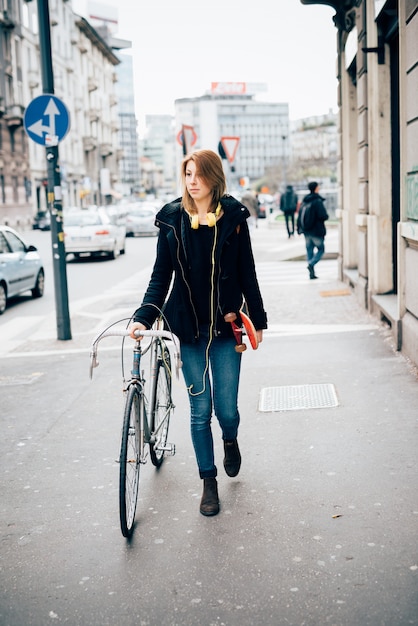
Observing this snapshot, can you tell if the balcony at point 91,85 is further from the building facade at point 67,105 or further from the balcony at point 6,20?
the balcony at point 6,20

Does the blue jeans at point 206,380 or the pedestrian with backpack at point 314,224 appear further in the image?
the pedestrian with backpack at point 314,224

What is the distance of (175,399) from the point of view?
6.96m

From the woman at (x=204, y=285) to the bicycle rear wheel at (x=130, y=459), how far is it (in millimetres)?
324

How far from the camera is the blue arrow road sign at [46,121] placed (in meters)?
9.65

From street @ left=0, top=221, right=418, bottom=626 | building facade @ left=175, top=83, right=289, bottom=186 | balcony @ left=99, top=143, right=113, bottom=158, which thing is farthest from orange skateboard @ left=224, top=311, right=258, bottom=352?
building facade @ left=175, top=83, right=289, bottom=186

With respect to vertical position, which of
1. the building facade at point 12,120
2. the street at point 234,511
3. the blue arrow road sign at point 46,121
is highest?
the building facade at point 12,120

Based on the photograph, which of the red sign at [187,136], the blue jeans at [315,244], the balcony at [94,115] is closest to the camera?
the blue jeans at [315,244]

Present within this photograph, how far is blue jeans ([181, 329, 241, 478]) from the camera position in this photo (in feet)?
14.1

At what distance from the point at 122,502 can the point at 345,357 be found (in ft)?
15.5

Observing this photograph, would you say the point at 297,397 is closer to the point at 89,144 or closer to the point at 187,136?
the point at 187,136

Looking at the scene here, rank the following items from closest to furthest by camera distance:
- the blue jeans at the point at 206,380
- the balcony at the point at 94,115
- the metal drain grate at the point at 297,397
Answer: the blue jeans at the point at 206,380 < the metal drain grate at the point at 297,397 < the balcony at the point at 94,115

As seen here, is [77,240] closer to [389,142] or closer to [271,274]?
[271,274]

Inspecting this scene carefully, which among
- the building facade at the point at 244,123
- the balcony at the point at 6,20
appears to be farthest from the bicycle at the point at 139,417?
the building facade at the point at 244,123

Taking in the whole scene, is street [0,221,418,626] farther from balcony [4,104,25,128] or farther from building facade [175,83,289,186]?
building facade [175,83,289,186]
